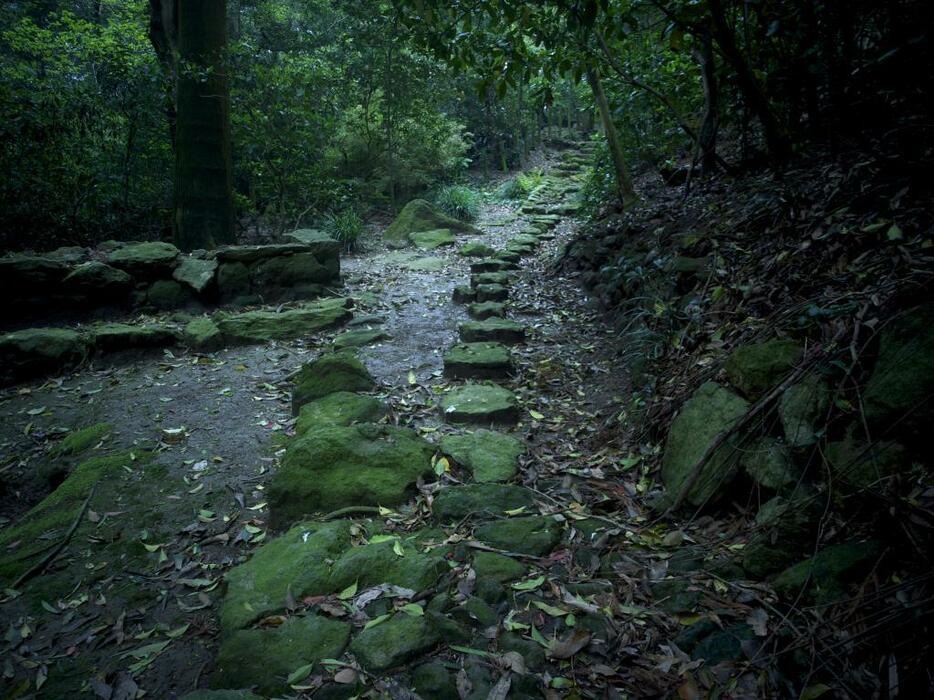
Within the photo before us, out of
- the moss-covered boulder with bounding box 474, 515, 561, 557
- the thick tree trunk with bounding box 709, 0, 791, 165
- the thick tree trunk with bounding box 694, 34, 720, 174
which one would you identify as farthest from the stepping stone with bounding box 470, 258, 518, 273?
the moss-covered boulder with bounding box 474, 515, 561, 557

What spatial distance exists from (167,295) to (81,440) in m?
2.56

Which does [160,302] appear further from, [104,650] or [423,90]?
[423,90]

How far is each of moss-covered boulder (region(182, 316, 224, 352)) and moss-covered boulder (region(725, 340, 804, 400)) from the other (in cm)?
424

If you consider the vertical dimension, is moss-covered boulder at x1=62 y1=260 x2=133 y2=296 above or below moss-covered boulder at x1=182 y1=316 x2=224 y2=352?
above

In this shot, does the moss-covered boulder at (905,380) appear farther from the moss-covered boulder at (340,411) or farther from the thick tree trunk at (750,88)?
the thick tree trunk at (750,88)

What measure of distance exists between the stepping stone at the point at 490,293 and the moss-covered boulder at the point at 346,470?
3136 mm

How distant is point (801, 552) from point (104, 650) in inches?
101

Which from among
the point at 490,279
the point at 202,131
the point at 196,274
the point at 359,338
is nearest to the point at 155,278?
the point at 196,274

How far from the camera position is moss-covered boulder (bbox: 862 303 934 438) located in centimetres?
174

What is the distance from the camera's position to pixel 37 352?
171 inches

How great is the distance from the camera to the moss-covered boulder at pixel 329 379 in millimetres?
3775

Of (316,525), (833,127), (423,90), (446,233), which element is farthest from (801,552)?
(423,90)

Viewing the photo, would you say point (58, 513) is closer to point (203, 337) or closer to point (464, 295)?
point (203, 337)

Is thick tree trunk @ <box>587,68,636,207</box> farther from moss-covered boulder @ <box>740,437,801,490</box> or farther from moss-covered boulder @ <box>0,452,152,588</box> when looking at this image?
moss-covered boulder @ <box>0,452,152,588</box>
